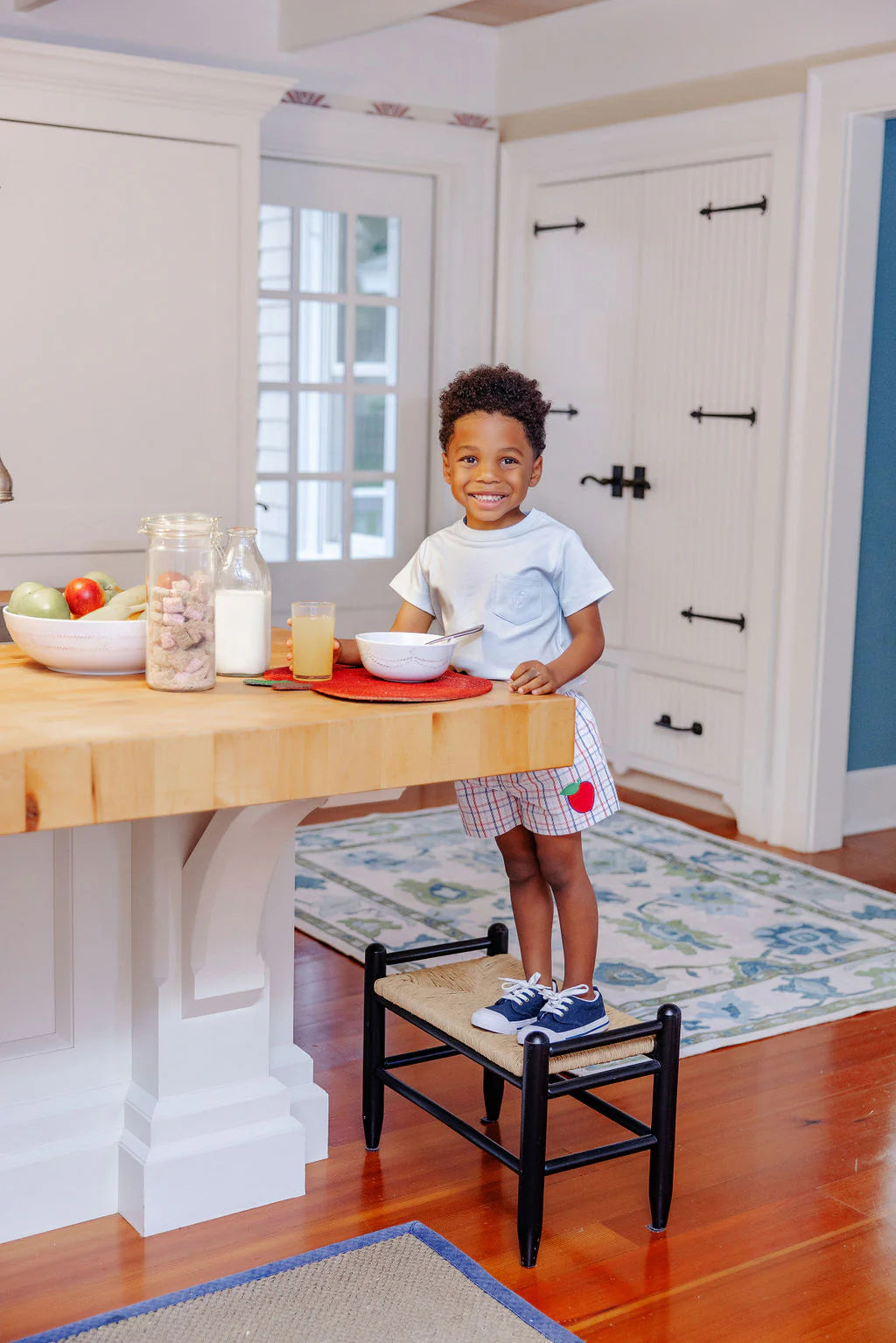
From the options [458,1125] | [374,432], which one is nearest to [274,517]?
[374,432]

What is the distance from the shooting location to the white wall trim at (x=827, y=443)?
416cm

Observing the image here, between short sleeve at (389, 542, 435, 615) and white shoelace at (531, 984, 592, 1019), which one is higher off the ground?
short sleeve at (389, 542, 435, 615)

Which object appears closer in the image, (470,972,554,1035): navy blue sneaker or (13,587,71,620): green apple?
(13,587,71,620): green apple

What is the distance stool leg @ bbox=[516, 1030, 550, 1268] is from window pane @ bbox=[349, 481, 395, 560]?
340 cm

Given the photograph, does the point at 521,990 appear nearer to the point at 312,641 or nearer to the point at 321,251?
the point at 312,641

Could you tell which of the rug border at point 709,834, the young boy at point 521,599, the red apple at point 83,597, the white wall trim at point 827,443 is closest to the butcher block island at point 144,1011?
the red apple at point 83,597

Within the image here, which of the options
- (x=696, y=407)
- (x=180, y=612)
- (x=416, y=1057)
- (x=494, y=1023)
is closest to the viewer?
→ (x=180, y=612)

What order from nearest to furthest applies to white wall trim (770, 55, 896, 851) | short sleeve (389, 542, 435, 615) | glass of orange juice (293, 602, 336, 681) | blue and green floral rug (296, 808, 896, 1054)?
glass of orange juice (293, 602, 336, 681) < short sleeve (389, 542, 435, 615) < blue and green floral rug (296, 808, 896, 1054) < white wall trim (770, 55, 896, 851)

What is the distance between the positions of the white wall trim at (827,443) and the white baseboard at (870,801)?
92 millimetres

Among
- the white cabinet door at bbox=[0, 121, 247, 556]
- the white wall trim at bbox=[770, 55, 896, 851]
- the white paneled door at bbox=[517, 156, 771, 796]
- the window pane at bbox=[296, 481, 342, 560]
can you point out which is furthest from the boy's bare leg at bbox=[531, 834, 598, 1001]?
the window pane at bbox=[296, 481, 342, 560]

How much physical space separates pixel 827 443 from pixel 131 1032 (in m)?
2.86

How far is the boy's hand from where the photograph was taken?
194cm

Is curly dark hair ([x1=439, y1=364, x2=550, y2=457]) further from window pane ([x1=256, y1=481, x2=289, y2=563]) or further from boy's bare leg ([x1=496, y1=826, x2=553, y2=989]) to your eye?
window pane ([x1=256, y1=481, x2=289, y2=563])

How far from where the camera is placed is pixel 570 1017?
220cm
